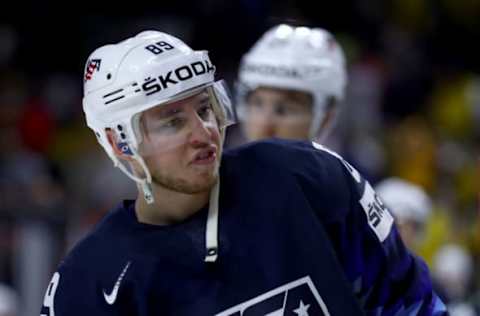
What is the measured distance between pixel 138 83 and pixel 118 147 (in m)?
0.17

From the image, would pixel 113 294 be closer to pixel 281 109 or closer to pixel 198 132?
pixel 198 132

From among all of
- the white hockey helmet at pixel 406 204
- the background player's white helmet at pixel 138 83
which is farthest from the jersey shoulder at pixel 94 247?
the white hockey helmet at pixel 406 204

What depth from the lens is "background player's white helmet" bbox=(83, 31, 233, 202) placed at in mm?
2711

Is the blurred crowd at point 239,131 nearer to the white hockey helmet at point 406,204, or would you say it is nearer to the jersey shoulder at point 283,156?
the white hockey helmet at point 406,204

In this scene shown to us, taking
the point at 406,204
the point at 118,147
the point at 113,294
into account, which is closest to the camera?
the point at 113,294

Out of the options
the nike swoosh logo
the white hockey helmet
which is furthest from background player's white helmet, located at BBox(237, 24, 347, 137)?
the nike swoosh logo

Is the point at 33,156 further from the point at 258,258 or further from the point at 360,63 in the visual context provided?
the point at 258,258

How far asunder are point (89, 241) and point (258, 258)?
1.21 feet

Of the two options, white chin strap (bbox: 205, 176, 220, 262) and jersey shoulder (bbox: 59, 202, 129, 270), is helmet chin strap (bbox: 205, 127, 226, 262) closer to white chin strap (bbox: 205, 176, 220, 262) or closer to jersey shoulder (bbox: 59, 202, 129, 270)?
white chin strap (bbox: 205, 176, 220, 262)

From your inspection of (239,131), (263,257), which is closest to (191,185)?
(263,257)

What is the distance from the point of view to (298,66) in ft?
12.8

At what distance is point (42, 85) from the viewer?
7.65m

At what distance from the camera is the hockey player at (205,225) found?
2.69m

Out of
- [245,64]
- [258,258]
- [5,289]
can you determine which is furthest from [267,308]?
[5,289]
